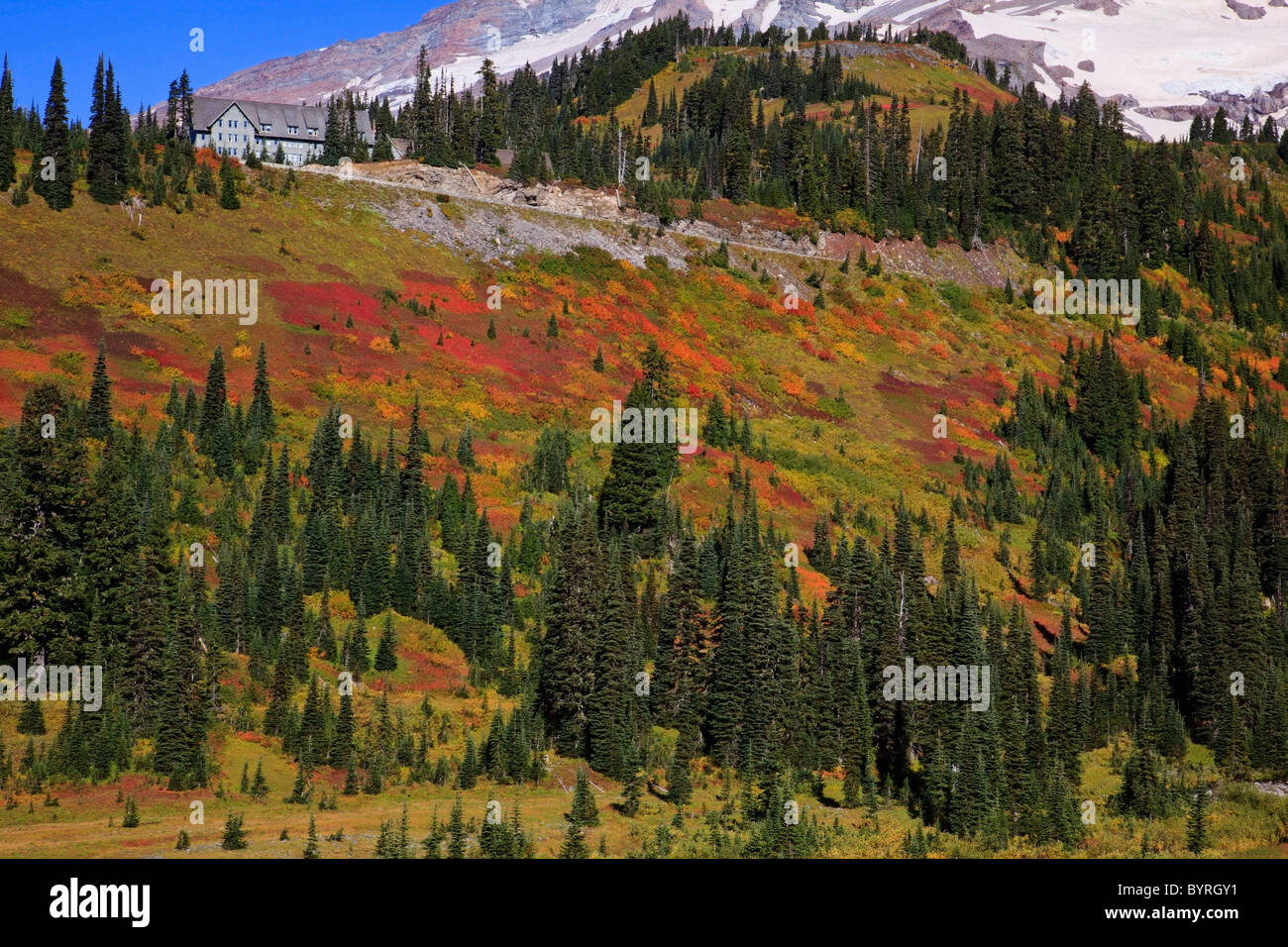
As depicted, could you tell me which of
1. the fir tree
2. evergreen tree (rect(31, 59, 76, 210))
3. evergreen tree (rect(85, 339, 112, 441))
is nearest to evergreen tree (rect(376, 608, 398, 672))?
evergreen tree (rect(85, 339, 112, 441))

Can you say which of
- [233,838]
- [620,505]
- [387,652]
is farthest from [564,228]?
[233,838]

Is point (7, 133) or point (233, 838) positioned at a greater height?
point (7, 133)

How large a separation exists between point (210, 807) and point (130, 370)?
48.3m

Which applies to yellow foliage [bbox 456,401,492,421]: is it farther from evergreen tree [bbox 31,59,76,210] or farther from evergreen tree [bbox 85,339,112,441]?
evergreen tree [bbox 31,59,76,210]

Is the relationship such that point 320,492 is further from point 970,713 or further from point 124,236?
point 124,236

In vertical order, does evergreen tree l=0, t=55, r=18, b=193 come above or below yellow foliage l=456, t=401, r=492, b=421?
above

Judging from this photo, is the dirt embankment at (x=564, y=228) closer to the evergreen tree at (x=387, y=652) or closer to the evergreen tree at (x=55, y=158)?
the evergreen tree at (x=55, y=158)

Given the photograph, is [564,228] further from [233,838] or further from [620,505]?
[233,838]

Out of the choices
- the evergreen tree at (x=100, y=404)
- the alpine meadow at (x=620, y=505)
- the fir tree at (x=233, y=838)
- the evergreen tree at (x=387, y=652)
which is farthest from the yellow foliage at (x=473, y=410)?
the fir tree at (x=233, y=838)

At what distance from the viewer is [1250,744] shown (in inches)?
2601

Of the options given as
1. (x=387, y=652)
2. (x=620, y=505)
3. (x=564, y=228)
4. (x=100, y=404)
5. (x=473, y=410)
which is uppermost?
(x=564, y=228)

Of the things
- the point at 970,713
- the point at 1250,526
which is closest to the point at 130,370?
the point at 970,713

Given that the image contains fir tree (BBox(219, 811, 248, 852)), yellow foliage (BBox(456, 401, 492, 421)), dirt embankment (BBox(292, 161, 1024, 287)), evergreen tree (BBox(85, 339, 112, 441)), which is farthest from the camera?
dirt embankment (BBox(292, 161, 1024, 287))

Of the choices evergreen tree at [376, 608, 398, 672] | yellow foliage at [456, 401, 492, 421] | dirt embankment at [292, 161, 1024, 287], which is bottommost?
evergreen tree at [376, 608, 398, 672]
